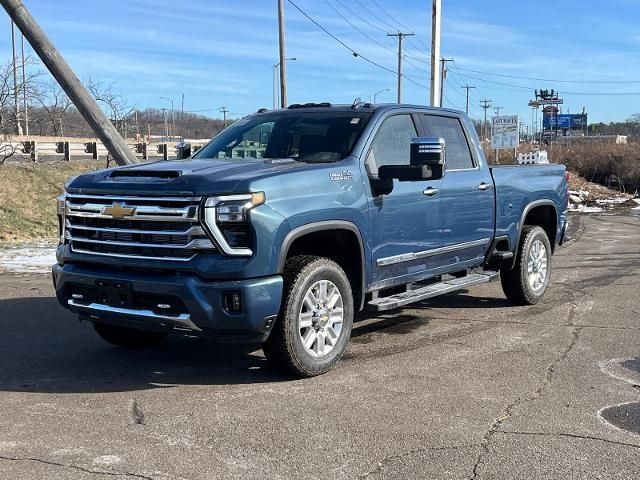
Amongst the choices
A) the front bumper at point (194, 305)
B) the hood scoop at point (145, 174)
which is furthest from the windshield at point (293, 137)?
the front bumper at point (194, 305)

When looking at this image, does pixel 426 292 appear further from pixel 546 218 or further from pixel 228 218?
pixel 546 218

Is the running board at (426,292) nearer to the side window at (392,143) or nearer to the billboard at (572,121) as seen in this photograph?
the side window at (392,143)

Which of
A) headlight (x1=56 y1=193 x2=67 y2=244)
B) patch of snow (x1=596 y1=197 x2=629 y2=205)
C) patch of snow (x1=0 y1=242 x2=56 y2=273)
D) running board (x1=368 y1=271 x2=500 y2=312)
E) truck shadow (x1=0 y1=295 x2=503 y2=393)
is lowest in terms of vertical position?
truck shadow (x1=0 y1=295 x2=503 y2=393)

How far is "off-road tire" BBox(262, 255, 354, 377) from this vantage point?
4.96 meters

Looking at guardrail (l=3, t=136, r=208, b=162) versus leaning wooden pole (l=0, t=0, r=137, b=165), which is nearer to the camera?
leaning wooden pole (l=0, t=0, r=137, b=165)

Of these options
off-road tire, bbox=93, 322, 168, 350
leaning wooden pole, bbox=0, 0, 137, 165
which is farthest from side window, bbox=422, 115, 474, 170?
leaning wooden pole, bbox=0, 0, 137, 165

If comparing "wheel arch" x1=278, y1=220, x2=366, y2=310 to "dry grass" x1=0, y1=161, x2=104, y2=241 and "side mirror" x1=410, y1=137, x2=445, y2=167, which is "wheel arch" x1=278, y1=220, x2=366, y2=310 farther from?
"dry grass" x1=0, y1=161, x2=104, y2=241

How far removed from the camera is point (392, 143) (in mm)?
6156

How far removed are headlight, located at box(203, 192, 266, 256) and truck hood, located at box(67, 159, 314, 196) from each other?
0.08 meters

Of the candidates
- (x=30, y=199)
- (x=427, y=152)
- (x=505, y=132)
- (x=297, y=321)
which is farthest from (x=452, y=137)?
(x=505, y=132)

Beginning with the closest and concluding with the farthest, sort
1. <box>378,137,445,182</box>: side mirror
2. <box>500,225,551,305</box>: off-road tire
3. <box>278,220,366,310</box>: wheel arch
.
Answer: <box>278,220,366,310</box>: wheel arch → <box>378,137,445,182</box>: side mirror → <box>500,225,551,305</box>: off-road tire

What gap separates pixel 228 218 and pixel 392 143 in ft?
6.83

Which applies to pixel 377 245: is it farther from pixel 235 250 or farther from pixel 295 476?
Result: pixel 295 476

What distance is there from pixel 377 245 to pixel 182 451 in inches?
96.4
